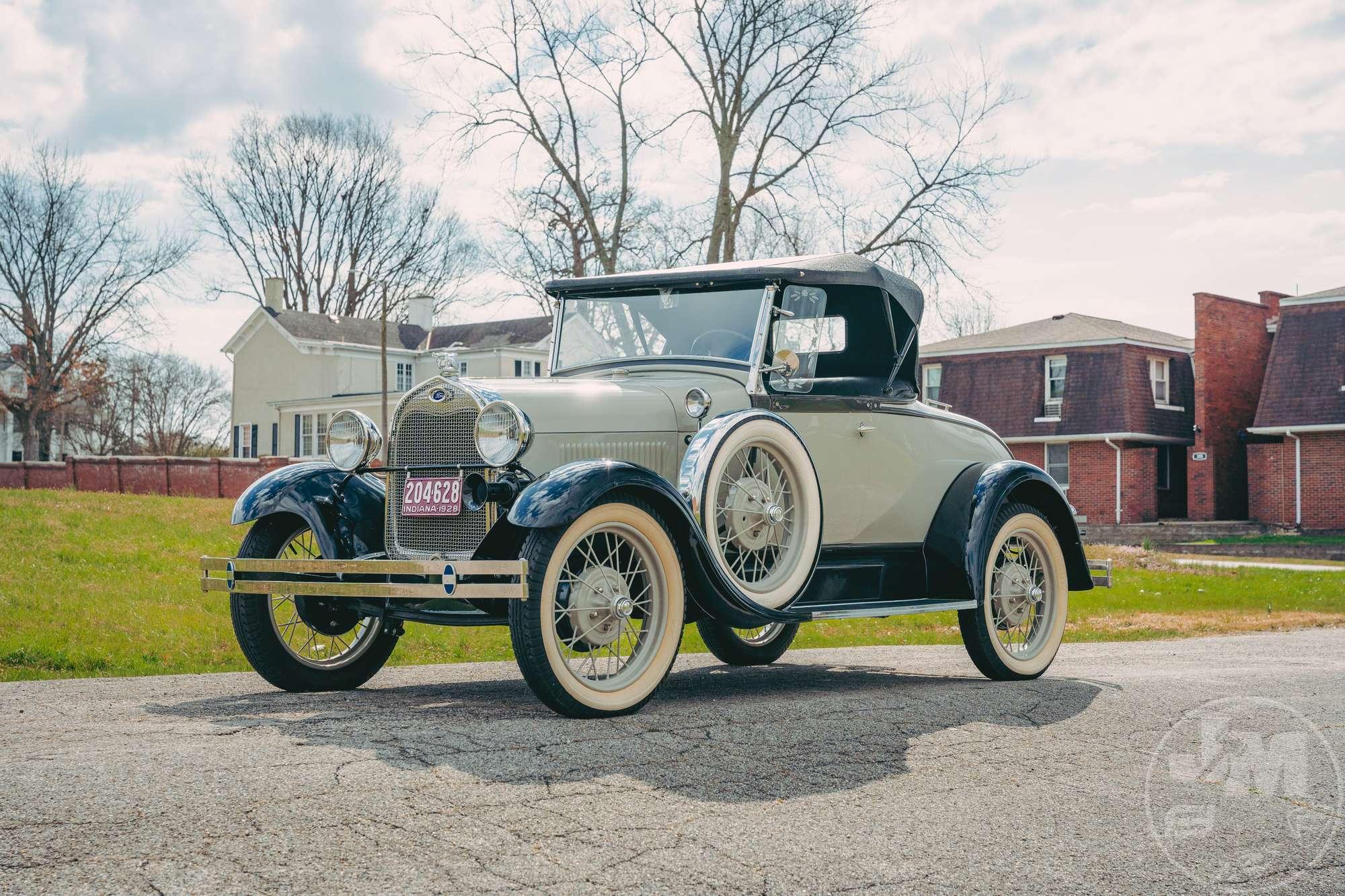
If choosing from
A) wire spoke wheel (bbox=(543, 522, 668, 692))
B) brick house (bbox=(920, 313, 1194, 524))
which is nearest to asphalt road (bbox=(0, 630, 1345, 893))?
wire spoke wheel (bbox=(543, 522, 668, 692))

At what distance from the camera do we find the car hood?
6602mm

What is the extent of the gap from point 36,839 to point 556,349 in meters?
4.95

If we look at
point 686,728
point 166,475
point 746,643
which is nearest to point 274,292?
point 166,475

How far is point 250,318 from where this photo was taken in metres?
52.0

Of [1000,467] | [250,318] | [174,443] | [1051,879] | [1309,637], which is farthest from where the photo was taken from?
[174,443]

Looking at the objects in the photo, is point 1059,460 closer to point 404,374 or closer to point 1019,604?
point 404,374

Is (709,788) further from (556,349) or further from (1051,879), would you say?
(556,349)

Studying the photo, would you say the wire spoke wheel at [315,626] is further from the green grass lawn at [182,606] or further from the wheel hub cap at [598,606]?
the green grass lawn at [182,606]

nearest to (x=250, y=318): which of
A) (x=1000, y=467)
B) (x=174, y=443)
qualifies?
(x=174, y=443)

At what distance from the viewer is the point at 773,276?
24.8 ft

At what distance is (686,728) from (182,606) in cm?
812

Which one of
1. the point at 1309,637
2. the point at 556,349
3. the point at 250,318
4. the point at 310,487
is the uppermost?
the point at 250,318

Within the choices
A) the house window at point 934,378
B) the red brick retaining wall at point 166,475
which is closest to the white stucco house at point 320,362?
the red brick retaining wall at point 166,475

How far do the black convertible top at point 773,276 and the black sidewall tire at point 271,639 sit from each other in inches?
91.7
